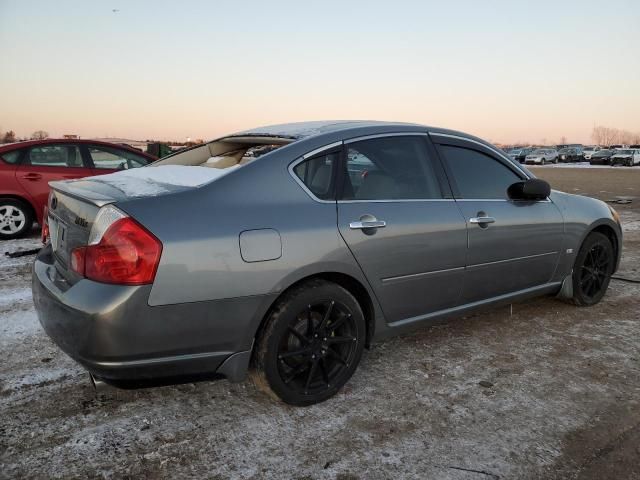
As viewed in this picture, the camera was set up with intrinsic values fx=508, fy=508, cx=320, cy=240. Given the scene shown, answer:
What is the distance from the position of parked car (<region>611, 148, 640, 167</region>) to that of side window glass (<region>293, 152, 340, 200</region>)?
4742 centimetres

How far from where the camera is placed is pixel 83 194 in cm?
245

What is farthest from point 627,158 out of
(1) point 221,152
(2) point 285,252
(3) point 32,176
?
(2) point 285,252

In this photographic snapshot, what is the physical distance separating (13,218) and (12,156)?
2.78 ft

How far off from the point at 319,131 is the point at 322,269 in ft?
2.88

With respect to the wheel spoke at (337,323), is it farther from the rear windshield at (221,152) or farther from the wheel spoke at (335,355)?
→ the rear windshield at (221,152)

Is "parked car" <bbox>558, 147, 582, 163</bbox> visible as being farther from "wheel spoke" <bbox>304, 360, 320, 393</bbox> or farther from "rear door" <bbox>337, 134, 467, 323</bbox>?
"wheel spoke" <bbox>304, 360, 320, 393</bbox>

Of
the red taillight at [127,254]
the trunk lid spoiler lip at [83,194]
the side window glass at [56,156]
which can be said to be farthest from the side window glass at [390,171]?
the side window glass at [56,156]

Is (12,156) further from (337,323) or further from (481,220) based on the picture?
(481,220)

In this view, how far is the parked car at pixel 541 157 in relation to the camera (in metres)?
49.6

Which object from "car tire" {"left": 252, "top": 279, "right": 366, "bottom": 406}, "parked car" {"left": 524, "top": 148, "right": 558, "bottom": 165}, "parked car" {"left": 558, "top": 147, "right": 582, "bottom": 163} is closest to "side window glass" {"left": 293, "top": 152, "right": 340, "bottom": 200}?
"car tire" {"left": 252, "top": 279, "right": 366, "bottom": 406}

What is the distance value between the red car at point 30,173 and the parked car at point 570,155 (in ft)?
176

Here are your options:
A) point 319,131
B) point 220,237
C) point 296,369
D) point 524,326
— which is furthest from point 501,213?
point 220,237

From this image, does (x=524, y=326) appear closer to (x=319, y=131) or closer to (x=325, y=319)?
(x=325, y=319)

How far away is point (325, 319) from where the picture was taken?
2.68 metres
